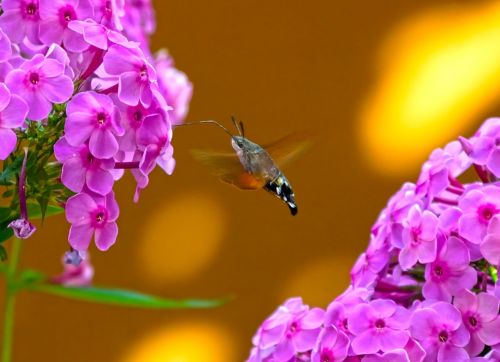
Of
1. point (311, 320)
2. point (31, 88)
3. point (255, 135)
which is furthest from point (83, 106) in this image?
point (255, 135)

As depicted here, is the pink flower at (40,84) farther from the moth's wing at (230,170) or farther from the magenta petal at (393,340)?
the magenta petal at (393,340)

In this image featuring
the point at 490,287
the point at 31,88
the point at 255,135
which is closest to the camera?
the point at 31,88

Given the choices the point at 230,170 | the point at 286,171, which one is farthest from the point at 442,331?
the point at 286,171

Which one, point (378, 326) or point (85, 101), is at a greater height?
point (85, 101)

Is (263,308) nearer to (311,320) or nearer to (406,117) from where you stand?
(406,117)

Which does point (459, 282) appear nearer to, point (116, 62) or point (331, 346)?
point (331, 346)

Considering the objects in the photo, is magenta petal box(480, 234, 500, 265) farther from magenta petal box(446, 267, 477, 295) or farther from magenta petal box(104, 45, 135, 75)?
magenta petal box(104, 45, 135, 75)

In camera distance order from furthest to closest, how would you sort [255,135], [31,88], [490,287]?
[255,135] → [490,287] → [31,88]
